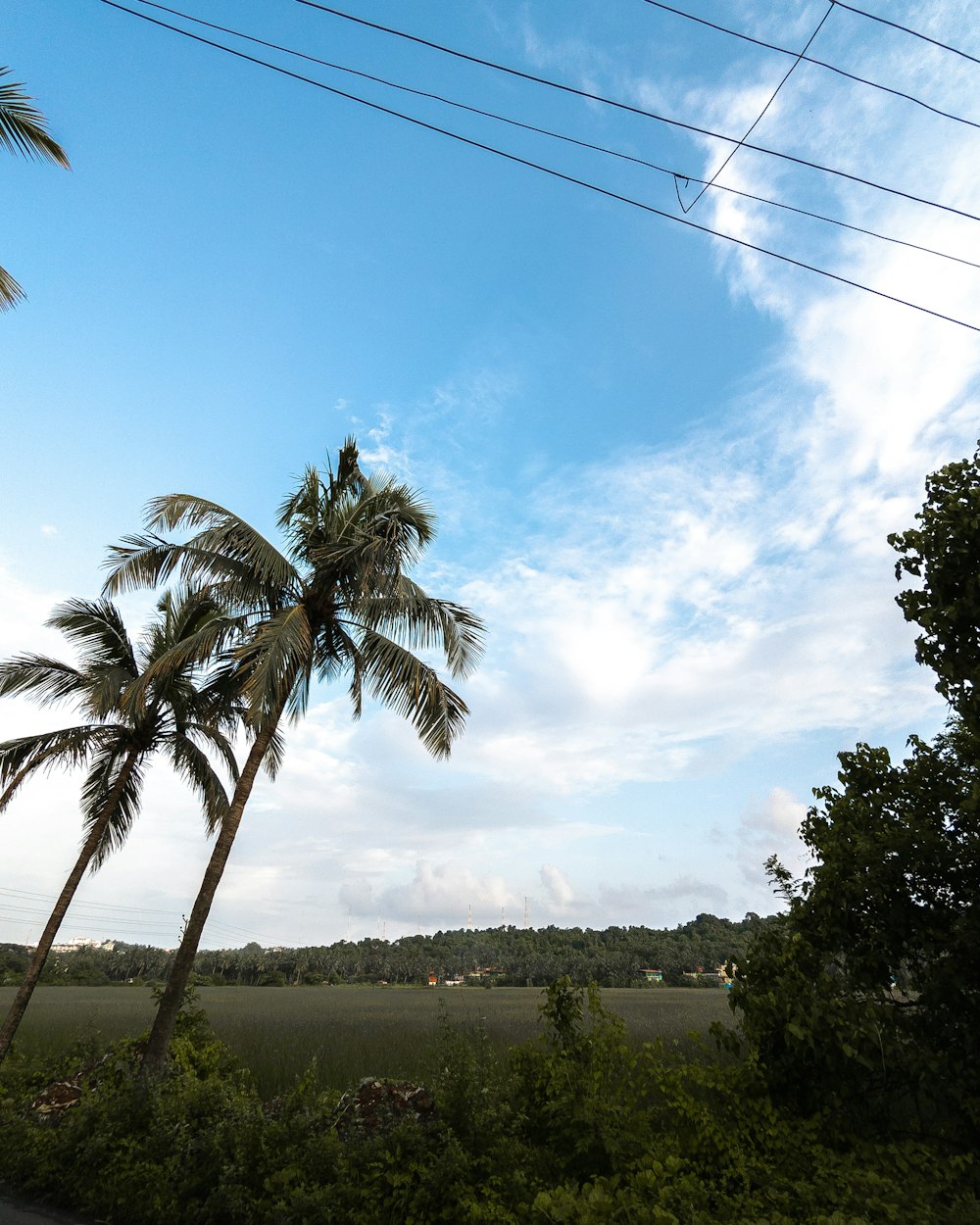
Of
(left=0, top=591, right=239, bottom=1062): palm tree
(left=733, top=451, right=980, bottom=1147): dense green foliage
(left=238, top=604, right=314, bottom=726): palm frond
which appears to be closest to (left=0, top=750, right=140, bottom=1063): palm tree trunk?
(left=0, top=591, right=239, bottom=1062): palm tree

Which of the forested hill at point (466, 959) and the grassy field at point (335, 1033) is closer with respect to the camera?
the grassy field at point (335, 1033)

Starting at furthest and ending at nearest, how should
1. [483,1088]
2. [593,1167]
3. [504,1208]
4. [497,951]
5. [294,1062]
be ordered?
1. [497,951]
2. [294,1062]
3. [483,1088]
4. [593,1167]
5. [504,1208]

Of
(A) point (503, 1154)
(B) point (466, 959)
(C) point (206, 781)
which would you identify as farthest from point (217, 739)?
(B) point (466, 959)

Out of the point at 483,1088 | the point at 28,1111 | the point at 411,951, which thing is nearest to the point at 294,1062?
the point at 28,1111

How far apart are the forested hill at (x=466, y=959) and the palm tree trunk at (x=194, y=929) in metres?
5.88

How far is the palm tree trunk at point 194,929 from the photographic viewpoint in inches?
273

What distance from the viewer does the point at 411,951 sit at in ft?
221

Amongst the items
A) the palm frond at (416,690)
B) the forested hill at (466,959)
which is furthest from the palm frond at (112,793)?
the forested hill at (466,959)

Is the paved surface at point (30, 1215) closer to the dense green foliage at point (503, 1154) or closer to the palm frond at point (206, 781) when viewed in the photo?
the dense green foliage at point (503, 1154)

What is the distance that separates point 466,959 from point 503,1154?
2143 inches

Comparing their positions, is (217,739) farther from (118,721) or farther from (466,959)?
(466,959)

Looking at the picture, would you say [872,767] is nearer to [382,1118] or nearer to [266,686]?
[382,1118]

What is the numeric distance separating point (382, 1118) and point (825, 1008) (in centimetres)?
382

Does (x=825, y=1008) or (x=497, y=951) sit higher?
(x=497, y=951)
